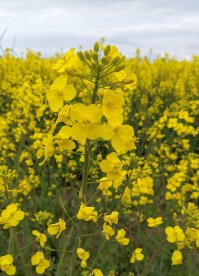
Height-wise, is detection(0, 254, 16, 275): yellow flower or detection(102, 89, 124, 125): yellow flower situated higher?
detection(102, 89, 124, 125): yellow flower

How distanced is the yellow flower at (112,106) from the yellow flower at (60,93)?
0.13 meters

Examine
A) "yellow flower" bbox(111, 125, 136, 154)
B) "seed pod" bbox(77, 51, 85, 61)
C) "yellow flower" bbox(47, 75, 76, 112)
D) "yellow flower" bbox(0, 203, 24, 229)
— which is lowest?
"yellow flower" bbox(0, 203, 24, 229)

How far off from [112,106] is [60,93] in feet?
0.69

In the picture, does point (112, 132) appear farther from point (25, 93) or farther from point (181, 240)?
point (25, 93)

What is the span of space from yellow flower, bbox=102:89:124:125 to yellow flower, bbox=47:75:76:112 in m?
0.13

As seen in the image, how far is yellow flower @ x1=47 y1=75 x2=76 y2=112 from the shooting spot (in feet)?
4.76

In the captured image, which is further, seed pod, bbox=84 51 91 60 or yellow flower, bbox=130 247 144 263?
yellow flower, bbox=130 247 144 263

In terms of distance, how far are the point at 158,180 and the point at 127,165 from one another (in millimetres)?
2918

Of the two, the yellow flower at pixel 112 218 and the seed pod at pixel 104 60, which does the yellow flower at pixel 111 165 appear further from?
the seed pod at pixel 104 60

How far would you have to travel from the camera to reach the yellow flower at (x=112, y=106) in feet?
4.48

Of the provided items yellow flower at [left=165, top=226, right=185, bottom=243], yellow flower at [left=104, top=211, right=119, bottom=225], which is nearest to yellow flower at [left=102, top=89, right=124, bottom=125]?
yellow flower at [left=104, top=211, right=119, bottom=225]

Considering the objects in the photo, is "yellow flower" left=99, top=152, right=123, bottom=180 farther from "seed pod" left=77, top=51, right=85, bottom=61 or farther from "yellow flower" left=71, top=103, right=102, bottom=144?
"seed pod" left=77, top=51, right=85, bottom=61

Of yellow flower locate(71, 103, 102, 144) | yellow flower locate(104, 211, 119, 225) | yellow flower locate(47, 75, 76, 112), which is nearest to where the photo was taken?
yellow flower locate(71, 103, 102, 144)

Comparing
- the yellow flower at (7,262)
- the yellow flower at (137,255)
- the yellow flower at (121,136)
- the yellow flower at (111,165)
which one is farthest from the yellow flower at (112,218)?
the yellow flower at (137,255)
